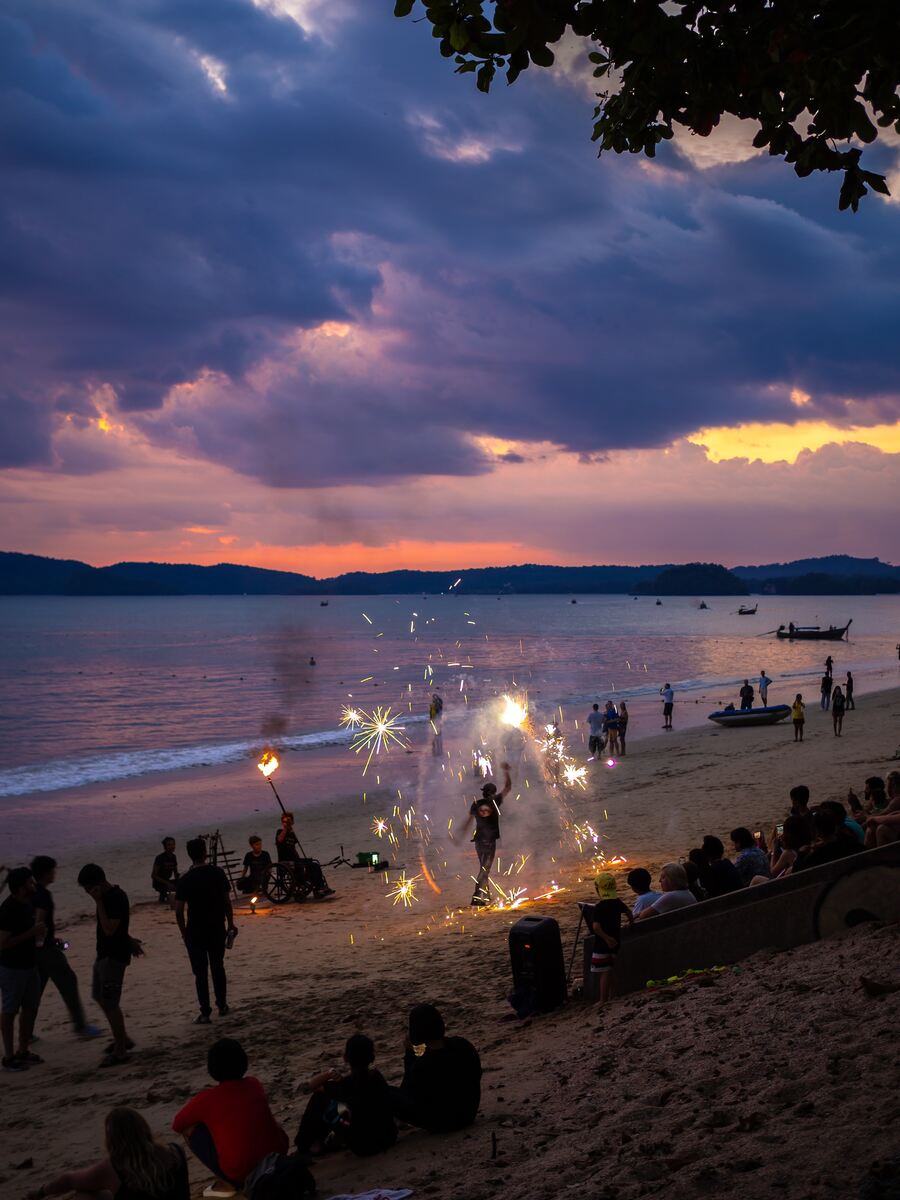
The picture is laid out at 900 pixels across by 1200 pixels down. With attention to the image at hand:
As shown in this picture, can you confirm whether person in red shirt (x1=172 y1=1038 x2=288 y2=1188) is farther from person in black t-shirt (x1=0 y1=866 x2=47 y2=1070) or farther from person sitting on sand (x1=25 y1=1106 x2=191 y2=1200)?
person in black t-shirt (x1=0 y1=866 x2=47 y2=1070)

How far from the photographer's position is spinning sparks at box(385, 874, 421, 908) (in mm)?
14148

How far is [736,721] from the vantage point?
35812mm

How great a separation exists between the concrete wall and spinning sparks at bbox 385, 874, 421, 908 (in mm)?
6930

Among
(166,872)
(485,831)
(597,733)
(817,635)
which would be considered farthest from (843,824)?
(817,635)

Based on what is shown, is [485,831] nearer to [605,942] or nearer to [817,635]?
[605,942]

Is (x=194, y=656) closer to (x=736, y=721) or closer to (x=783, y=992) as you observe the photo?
(x=736, y=721)

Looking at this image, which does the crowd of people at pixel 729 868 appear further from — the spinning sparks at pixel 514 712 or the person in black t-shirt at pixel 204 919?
the spinning sparks at pixel 514 712

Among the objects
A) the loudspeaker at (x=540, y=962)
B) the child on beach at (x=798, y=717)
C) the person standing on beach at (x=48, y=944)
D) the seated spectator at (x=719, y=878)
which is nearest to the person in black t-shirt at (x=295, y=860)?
the person standing on beach at (x=48, y=944)

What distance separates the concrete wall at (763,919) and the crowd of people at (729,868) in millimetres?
128

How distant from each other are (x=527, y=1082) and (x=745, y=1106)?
1792 mm

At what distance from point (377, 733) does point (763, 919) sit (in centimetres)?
3678

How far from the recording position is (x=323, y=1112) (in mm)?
5539

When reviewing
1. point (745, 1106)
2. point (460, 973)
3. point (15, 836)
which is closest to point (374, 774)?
point (15, 836)

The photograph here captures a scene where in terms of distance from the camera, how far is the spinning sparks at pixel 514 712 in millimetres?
45353
